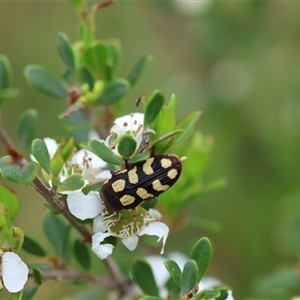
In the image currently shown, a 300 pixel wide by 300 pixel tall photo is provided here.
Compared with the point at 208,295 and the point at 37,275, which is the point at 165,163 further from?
the point at 37,275

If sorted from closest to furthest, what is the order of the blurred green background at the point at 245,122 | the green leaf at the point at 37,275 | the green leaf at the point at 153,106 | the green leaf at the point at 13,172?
the green leaf at the point at 13,172, the green leaf at the point at 153,106, the green leaf at the point at 37,275, the blurred green background at the point at 245,122

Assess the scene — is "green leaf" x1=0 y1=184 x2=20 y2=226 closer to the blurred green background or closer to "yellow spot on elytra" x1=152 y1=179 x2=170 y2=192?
"yellow spot on elytra" x1=152 y1=179 x2=170 y2=192

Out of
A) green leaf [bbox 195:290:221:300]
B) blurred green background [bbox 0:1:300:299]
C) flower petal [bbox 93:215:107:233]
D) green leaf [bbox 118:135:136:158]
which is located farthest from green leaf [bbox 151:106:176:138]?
blurred green background [bbox 0:1:300:299]

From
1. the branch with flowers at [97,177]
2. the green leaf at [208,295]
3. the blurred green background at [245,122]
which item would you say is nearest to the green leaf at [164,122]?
the branch with flowers at [97,177]

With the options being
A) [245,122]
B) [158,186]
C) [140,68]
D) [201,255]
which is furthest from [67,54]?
[245,122]

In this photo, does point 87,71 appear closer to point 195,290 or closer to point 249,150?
point 195,290

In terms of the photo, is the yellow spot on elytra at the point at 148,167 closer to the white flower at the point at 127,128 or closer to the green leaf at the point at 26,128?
the white flower at the point at 127,128

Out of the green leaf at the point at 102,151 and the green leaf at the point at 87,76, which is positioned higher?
the green leaf at the point at 87,76
